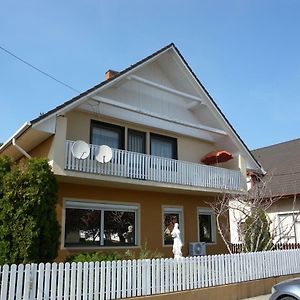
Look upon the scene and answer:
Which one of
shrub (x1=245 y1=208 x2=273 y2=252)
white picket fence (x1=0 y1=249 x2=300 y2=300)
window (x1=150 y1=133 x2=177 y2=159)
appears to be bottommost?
white picket fence (x1=0 y1=249 x2=300 y2=300)

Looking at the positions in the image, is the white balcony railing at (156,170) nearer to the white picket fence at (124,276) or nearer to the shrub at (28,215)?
the shrub at (28,215)

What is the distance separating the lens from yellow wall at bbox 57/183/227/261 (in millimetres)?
13578

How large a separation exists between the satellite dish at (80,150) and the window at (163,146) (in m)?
5.01

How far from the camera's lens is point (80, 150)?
39.7 ft

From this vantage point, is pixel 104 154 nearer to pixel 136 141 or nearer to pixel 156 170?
pixel 156 170

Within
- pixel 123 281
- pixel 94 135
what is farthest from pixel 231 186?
pixel 123 281

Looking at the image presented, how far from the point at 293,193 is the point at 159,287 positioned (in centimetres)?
1456

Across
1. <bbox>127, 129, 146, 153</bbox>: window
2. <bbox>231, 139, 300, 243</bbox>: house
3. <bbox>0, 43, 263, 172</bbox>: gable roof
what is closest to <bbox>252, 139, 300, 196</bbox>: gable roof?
<bbox>231, 139, 300, 243</bbox>: house

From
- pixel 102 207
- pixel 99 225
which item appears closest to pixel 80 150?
pixel 102 207

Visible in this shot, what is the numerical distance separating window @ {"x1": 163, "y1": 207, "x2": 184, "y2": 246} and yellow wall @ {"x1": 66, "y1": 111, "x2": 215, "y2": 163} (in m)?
2.55

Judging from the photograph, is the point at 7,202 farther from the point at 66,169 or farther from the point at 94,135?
the point at 94,135

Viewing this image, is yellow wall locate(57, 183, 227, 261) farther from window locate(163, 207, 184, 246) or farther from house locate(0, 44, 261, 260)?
window locate(163, 207, 184, 246)

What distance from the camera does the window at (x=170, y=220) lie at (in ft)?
54.1

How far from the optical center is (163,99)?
17.1 m
